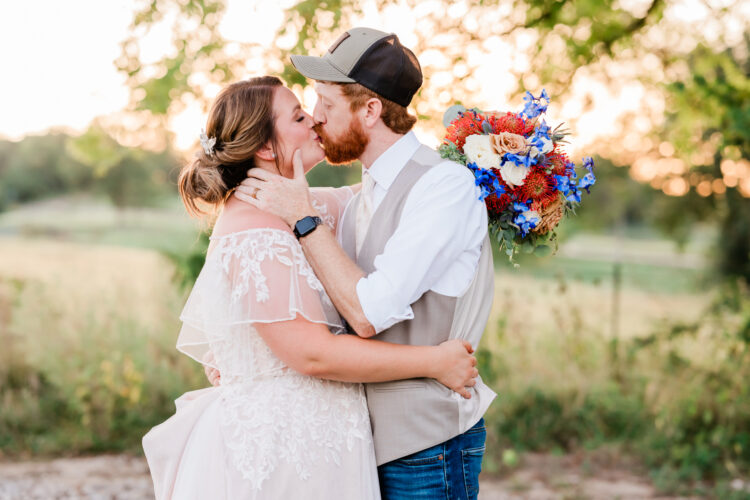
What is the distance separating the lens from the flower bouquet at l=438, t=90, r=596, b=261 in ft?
7.57

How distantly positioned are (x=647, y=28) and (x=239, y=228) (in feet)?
15.8

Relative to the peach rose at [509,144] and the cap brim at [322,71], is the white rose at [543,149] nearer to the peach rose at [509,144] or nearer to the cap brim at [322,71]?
the peach rose at [509,144]

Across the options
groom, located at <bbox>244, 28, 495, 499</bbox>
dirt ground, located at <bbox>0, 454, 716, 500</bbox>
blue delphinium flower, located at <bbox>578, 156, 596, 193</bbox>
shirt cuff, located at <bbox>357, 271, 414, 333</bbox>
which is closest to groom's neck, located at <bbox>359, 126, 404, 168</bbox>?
groom, located at <bbox>244, 28, 495, 499</bbox>

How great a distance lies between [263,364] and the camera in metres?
2.29

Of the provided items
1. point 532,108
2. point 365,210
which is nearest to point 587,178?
point 532,108

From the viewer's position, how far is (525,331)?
663cm

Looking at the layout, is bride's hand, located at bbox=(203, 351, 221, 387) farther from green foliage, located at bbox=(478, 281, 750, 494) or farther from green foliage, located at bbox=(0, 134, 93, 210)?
green foliage, located at bbox=(0, 134, 93, 210)

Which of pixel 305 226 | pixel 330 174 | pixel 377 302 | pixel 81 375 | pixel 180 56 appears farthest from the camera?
pixel 330 174

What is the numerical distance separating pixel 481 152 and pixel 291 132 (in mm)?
688

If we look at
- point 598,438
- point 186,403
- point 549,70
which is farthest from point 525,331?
point 186,403

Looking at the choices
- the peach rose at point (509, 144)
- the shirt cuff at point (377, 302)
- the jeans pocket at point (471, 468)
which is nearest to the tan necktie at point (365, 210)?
the shirt cuff at point (377, 302)

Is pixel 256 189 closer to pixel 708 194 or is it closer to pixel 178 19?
pixel 178 19

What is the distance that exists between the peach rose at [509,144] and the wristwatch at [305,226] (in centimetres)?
66

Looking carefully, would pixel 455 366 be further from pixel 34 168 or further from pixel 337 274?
pixel 34 168
